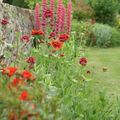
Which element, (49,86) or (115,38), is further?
(115,38)

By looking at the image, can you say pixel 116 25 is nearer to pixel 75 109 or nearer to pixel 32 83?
pixel 75 109

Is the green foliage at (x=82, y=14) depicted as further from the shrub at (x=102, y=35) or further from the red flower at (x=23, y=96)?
the red flower at (x=23, y=96)

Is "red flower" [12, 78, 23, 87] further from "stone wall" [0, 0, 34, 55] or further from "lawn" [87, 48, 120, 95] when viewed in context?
"lawn" [87, 48, 120, 95]

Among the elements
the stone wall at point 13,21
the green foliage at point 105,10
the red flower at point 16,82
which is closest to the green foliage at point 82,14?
the green foliage at point 105,10

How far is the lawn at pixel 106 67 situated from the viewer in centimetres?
937

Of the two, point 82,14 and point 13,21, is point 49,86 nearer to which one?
point 13,21

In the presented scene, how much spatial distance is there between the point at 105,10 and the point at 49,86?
16143 mm

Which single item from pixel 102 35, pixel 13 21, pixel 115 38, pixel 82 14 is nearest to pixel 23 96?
pixel 13 21

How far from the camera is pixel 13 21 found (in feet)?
29.7

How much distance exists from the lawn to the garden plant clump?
95 cm

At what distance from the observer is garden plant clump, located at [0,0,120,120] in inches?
111

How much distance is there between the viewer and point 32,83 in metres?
3.25

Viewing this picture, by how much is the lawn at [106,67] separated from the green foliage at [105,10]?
448cm

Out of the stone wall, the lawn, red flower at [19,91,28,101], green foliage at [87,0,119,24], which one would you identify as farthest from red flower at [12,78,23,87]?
green foliage at [87,0,119,24]
